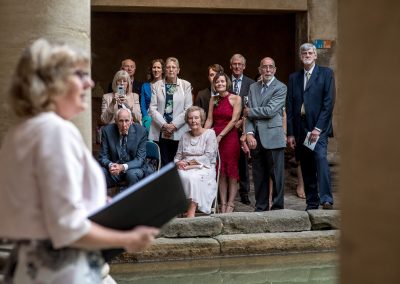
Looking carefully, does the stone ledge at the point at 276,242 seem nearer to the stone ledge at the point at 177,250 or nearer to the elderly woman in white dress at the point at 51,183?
the stone ledge at the point at 177,250

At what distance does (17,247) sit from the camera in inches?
105

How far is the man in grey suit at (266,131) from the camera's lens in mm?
9156

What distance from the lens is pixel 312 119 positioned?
9.24m

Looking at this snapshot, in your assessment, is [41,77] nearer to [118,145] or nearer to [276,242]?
[276,242]

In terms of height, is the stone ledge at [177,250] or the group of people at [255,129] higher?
the group of people at [255,129]

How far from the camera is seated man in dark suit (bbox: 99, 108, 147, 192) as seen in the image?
8.79m

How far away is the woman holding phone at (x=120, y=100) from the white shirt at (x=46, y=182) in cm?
676

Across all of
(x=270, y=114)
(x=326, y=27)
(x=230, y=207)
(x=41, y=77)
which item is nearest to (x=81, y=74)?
(x=41, y=77)

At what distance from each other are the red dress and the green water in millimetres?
1826

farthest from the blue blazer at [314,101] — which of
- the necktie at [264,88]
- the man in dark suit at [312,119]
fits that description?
the necktie at [264,88]

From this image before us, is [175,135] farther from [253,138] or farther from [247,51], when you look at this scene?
[247,51]

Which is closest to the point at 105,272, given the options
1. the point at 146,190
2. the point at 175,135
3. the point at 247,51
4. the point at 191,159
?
the point at 146,190

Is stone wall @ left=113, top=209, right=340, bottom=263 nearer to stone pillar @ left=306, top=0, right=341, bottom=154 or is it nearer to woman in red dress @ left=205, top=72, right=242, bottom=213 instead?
woman in red dress @ left=205, top=72, right=242, bottom=213

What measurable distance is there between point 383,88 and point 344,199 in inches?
11.4
